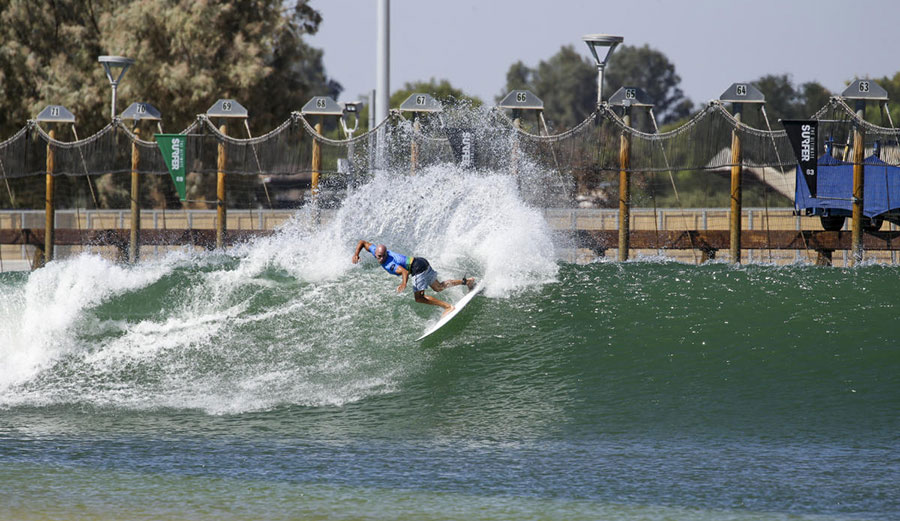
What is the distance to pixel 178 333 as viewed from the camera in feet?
50.4

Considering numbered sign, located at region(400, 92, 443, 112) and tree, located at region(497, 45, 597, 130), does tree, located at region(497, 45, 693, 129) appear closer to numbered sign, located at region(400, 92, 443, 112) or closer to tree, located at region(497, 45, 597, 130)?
tree, located at region(497, 45, 597, 130)

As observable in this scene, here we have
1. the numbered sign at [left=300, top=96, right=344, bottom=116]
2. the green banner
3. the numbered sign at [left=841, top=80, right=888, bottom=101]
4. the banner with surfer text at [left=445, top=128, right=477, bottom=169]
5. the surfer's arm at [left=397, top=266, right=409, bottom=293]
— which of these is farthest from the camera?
the green banner

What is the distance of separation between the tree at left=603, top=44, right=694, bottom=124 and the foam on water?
8910 centimetres

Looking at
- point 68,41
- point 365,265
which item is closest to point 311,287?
point 365,265

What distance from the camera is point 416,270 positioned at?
14320mm

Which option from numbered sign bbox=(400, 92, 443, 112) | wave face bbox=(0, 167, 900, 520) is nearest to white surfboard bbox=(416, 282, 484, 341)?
wave face bbox=(0, 167, 900, 520)

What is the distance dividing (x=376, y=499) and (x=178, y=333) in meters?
7.24

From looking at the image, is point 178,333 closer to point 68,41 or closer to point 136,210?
point 136,210

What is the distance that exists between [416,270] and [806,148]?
7.71 meters

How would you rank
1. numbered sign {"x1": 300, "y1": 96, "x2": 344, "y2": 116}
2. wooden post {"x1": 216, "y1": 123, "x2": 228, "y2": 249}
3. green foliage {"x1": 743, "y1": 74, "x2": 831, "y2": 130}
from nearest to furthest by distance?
numbered sign {"x1": 300, "y1": 96, "x2": 344, "y2": 116} → wooden post {"x1": 216, "y1": 123, "x2": 228, "y2": 249} → green foliage {"x1": 743, "y1": 74, "x2": 831, "y2": 130}

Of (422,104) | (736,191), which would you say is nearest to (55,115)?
(422,104)

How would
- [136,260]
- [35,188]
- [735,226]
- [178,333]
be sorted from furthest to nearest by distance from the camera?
[35,188], [136,260], [735,226], [178,333]

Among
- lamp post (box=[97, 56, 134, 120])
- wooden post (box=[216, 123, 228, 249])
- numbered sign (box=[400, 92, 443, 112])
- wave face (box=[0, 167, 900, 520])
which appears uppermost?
lamp post (box=[97, 56, 134, 120])

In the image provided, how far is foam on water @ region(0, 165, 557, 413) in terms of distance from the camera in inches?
530
